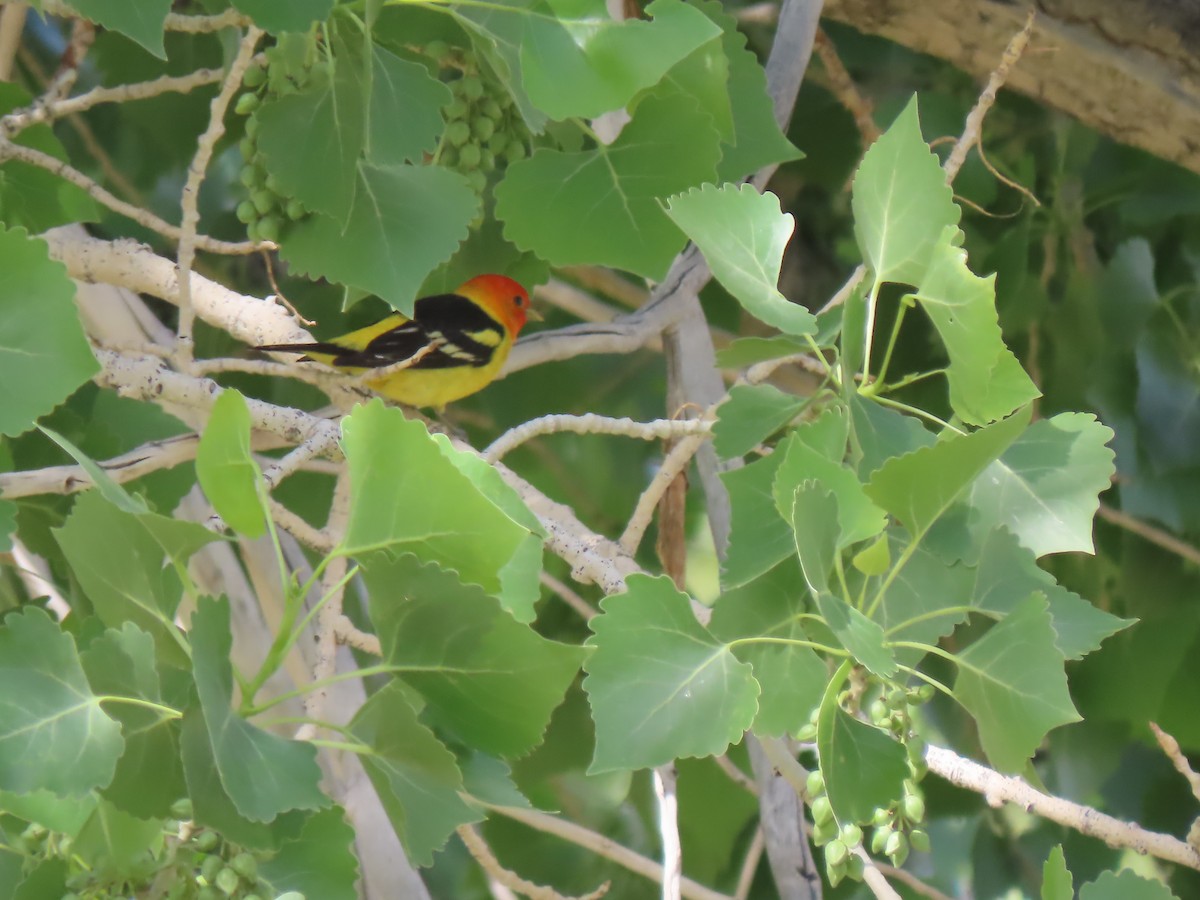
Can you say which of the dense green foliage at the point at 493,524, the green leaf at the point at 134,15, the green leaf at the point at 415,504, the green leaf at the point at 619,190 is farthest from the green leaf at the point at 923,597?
the green leaf at the point at 134,15

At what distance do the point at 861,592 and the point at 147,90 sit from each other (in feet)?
3.87

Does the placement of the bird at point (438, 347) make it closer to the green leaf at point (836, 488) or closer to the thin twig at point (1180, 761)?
the green leaf at point (836, 488)

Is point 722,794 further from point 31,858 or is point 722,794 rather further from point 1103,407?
point 31,858

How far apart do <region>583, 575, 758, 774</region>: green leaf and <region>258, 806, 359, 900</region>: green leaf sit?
10.2 inches

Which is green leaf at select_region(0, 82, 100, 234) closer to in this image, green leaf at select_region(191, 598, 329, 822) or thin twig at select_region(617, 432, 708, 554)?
thin twig at select_region(617, 432, 708, 554)

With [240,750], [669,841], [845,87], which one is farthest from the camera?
[845,87]

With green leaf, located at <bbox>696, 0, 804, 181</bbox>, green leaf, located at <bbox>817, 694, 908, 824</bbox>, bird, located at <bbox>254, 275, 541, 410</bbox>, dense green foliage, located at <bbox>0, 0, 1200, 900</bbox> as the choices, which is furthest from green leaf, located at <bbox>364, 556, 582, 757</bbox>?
bird, located at <bbox>254, 275, 541, 410</bbox>

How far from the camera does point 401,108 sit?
4.84 ft

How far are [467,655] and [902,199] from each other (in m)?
0.55

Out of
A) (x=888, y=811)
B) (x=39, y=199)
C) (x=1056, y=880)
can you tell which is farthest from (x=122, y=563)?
(x=39, y=199)

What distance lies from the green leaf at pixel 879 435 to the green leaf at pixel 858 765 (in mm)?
249

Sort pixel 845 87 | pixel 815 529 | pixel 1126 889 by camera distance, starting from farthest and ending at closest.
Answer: pixel 845 87
pixel 1126 889
pixel 815 529

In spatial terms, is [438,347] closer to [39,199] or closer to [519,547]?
[39,199]

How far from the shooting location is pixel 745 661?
1168 mm
